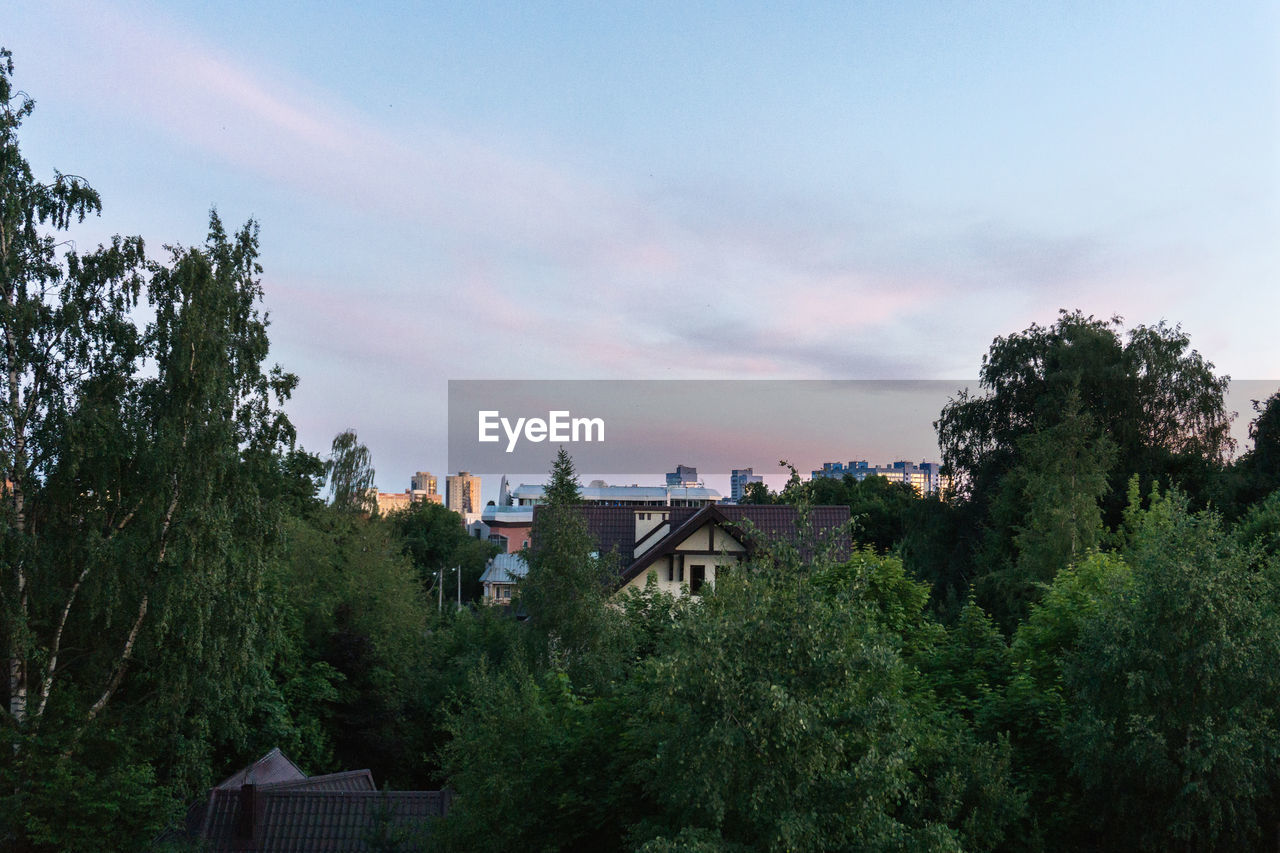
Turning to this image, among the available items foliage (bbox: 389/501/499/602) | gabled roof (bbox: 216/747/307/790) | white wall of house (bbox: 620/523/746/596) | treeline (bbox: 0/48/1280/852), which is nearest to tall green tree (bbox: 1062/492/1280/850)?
treeline (bbox: 0/48/1280/852)

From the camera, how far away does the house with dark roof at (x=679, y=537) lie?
3278cm

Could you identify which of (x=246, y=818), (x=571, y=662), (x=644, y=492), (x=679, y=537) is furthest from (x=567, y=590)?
(x=644, y=492)

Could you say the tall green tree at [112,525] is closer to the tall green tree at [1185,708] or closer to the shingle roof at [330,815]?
the shingle roof at [330,815]

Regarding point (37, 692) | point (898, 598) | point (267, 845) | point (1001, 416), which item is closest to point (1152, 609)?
point (898, 598)

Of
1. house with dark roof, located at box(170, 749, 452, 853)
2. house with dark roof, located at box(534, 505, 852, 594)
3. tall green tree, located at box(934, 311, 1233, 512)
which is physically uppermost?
tall green tree, located at box(934, 311, 1233, 512)

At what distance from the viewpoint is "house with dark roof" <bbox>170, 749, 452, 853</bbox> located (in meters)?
22.4

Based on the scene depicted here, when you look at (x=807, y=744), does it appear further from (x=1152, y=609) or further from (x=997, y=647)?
(x=997, y=647)

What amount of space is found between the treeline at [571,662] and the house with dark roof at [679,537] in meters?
5.96

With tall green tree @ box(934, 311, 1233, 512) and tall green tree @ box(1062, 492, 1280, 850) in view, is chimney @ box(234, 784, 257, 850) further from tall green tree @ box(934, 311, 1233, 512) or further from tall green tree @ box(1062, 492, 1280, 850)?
tall green tree @ box(934, 311, 1233, 512)

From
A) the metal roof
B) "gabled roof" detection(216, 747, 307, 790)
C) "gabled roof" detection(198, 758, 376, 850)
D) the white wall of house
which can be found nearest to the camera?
"gabled roof" detection(198, 758, 376, 850)

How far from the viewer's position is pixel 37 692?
2120 centimetres

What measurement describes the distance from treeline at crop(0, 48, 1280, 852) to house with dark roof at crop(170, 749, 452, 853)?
3.21 ft

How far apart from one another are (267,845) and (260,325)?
1182cm

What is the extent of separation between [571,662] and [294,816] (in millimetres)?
7403
